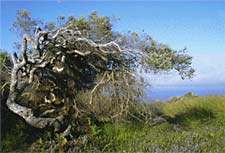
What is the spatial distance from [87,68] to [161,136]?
1665 millimetres

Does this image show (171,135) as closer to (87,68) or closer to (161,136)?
(161,136)

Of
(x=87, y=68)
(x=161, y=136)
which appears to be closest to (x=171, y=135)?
(x=161, y=136)

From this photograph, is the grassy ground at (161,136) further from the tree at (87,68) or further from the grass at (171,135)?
the tree at (87,68)

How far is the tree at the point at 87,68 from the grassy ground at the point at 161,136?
1.30ft

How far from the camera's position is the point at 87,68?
236 inches

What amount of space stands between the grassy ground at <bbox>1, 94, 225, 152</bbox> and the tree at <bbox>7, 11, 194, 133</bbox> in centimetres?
40

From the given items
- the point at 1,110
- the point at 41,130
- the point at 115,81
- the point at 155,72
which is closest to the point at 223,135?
the point at 155,72

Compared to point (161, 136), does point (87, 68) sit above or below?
above

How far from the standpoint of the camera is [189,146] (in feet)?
15.5

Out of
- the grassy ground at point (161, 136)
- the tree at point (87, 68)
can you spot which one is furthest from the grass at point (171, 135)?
the tree at point (87, 68)

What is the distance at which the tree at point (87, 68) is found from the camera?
17.5 ft

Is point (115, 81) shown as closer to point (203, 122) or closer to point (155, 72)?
point (155, 72)

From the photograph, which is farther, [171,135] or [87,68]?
[87,68]

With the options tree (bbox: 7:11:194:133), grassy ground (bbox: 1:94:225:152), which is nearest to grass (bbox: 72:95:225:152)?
grassy ground (bbox: 1:94:225:152)
